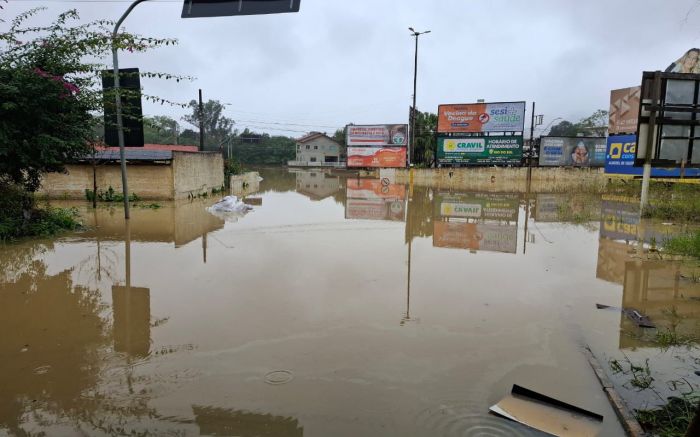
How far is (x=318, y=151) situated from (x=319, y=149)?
357 mm

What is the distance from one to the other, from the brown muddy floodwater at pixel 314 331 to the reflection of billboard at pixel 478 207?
5068mm

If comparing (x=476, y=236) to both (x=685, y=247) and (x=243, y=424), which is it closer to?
(x=685, y=247)

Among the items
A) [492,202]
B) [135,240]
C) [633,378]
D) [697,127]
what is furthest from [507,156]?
[633,378]


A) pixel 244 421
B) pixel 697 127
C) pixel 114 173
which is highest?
pixel 697 127

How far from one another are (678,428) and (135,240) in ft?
35.1

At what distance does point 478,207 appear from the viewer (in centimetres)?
1888

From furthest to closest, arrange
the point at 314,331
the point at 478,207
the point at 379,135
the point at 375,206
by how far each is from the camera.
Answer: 1. the point at 379,135
2. the point at 375,206
3. the point at 478,207
4. the point at 314,331

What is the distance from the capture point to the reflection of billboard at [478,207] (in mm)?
16422

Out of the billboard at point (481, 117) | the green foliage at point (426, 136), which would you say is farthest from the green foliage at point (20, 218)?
the green foliage at point (426, 136)

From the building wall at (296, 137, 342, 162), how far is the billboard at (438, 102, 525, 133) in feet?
130

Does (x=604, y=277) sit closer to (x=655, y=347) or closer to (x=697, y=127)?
(x=655, y=347)

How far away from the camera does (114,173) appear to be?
19.0 metres

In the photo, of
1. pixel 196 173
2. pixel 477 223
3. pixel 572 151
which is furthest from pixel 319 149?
pixel 477 223

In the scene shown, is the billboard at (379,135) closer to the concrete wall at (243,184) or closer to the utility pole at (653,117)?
the concrete wall at (243,184)
